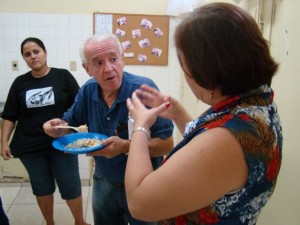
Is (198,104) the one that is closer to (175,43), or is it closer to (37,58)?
(37,58)

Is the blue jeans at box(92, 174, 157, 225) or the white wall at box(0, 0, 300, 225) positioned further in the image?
the blue jeans at box(92, 174, 157, 225)

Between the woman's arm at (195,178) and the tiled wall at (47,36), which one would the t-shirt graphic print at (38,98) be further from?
the woman's arm at (195,178)

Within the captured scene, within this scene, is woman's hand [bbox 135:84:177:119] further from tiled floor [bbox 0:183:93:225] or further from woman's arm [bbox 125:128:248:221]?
tiled floor [bbox 0:183:93:225]

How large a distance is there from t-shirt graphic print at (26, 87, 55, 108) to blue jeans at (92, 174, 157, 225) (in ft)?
2.73

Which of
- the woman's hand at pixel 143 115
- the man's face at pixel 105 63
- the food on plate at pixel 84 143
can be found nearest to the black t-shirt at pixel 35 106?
the food on plate at pixel 84 143

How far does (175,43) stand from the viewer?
2.34ft

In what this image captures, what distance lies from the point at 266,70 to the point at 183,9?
8.09 ft

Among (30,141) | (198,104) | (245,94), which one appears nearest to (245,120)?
(245,94)

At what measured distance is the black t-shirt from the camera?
2062mm

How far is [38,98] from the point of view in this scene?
6.73ft

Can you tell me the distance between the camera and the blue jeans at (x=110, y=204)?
138 centimetres

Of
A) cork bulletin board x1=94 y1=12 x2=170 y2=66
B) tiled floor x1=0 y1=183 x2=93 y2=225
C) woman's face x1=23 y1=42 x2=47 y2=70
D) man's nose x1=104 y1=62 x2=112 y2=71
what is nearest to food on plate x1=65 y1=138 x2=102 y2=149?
man's nose x1=104 y1=62 x2=112 y2=71

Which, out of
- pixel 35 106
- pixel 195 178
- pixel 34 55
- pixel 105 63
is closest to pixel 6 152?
pixel 35 106

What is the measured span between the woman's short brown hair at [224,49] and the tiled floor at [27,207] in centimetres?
217
